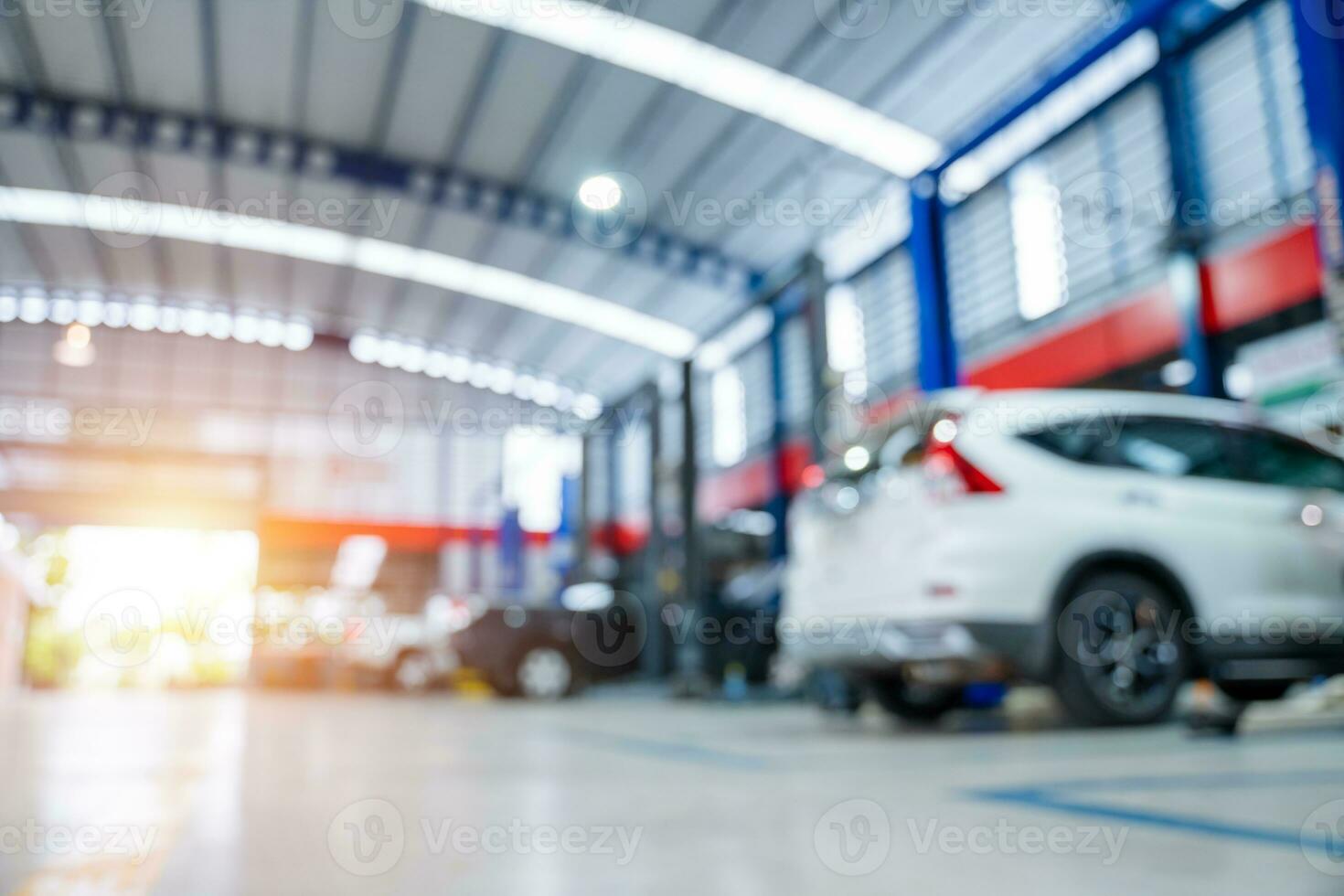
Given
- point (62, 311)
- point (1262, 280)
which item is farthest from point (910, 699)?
point (62, 311)

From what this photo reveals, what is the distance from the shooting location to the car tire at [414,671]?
40.9 ft

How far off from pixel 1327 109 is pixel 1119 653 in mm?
2526

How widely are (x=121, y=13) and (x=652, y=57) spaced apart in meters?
7.09

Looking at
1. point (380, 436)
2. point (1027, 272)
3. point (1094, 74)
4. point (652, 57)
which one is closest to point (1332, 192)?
point (1094, 74)

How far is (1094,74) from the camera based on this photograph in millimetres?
10703

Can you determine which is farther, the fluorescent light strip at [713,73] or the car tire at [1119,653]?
the fluorescent light strip at [713,73]

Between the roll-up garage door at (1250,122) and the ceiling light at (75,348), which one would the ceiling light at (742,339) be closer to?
the roll-up garage door at (1250,122)

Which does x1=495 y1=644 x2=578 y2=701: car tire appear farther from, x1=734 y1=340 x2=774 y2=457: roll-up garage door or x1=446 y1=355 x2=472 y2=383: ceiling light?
x1=446 y1=355 x2=472 y2=383: ceiling light

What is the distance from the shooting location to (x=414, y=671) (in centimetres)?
1265

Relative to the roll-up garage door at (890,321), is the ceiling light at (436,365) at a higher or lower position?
higher

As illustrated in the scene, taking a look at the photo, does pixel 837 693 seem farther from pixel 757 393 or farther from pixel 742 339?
pixel 742 339

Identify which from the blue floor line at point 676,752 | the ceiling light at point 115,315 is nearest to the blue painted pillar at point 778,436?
the blue floor line at point 676,752

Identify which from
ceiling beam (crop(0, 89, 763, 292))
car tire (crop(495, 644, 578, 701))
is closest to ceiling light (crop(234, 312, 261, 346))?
ceiling beam (crop(0, 89, 763, 292))

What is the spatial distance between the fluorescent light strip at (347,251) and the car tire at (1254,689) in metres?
15.5
